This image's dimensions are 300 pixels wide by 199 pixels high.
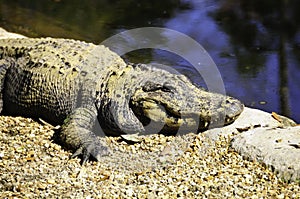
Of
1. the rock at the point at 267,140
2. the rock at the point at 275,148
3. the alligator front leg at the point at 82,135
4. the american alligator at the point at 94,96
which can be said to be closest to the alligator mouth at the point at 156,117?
the american alligator at the point at 94,96

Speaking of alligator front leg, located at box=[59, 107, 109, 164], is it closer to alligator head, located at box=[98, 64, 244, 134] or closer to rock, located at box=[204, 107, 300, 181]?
alligator head, located at box=[98, 64, 244, 134]

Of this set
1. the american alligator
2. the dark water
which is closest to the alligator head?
the american alligator

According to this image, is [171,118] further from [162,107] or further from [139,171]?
[139,171]

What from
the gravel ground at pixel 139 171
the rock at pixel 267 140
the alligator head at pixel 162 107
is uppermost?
the alligator head at pixel 162 107

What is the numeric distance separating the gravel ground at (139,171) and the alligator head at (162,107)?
0.13 m

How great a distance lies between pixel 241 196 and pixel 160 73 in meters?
1.53

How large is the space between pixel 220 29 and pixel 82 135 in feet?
14.2

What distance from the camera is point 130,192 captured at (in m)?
3.60

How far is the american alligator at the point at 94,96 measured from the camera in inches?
169

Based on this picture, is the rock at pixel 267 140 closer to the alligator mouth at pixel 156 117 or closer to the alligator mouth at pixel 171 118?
the alligator mouth at pixel 171 118

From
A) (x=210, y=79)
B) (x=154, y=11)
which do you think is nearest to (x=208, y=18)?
(x=154, y=11)

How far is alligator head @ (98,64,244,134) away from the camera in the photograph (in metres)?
4.29

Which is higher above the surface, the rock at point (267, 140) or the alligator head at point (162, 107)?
the alligator head at point (162, 107)

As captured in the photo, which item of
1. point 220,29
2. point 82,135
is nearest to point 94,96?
point 82,135
